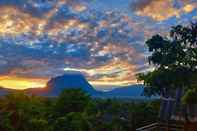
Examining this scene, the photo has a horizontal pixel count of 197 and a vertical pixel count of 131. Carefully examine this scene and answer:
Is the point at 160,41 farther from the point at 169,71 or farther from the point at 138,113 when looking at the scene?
the point at 138,113

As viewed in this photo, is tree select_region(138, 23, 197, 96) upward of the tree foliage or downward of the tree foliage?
upward

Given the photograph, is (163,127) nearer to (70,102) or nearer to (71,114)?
(71,114)

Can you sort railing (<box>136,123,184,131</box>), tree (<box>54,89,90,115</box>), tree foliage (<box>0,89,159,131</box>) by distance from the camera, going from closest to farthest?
1. railing (<box>136,123,184,131</box>)
2. tree foliage (<box>0,89,159,131</box>)
3. tree (<box>54,89,90,115</box>)

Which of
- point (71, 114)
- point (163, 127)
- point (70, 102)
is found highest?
point (70, 102)

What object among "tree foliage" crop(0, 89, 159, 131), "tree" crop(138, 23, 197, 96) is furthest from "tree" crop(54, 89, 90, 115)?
"tree" crop(138, 23, 197, 96)

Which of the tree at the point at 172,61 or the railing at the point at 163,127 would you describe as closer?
the railing at the point at 163,127

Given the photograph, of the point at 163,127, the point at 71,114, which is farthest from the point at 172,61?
the point at 163,127

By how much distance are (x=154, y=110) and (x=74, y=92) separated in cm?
1532

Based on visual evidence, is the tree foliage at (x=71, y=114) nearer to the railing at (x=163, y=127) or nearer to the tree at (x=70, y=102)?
the tree at (x=70, y=102)

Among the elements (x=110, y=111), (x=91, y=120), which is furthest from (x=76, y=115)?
(x=110, y=111)

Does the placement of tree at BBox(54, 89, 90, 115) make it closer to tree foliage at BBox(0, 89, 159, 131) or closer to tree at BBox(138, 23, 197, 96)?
tree foliage at BBox(0, 89, 159, 131)

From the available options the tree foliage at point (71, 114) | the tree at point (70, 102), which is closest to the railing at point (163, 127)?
the tree foliage at point (71, 114)

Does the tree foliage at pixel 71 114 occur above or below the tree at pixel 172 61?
below

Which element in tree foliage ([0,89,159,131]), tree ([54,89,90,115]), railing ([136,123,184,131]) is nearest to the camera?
railing ([136,123,184,131])
